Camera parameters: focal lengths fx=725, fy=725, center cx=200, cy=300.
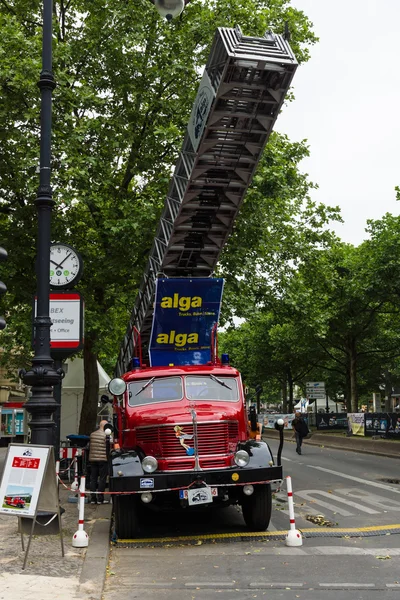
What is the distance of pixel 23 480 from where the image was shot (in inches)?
346

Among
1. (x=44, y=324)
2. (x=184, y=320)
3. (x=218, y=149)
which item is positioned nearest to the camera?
(x=44, y=324)

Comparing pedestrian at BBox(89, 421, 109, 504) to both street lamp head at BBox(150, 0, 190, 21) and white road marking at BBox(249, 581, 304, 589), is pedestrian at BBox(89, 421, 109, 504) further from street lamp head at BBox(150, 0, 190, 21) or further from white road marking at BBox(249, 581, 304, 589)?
street lamp head at BBox(150, 0, 190, 21)

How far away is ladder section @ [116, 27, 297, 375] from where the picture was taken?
33.0ft

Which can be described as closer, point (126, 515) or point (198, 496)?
Result: point (198, 496)

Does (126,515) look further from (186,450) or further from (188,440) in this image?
(188,440)

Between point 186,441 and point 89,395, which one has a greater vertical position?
point 89,395

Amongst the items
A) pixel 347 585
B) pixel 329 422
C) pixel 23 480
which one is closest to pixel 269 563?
pixel 347 585

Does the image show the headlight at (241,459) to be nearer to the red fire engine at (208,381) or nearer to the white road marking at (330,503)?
the red fire engine at (208,381)

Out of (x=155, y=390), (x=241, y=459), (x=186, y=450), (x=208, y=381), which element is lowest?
(x=241, y=459)

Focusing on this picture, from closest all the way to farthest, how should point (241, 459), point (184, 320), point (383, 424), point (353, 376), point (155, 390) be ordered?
point (241, 459), point (155, 390), point (184, 320), point (383, 424), point (353, 376)

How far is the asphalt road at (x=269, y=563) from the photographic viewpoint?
24.4 feet

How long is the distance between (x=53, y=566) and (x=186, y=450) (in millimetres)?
3080

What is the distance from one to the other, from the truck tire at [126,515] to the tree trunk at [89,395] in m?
11.8

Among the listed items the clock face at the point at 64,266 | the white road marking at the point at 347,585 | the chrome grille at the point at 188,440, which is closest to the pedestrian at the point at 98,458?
the chrome grille at the point at 188,440
